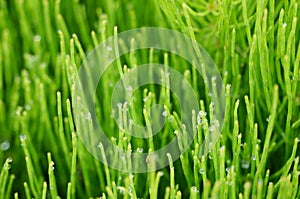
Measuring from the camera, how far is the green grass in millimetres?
804

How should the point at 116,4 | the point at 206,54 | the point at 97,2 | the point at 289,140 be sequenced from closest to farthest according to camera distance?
the point at 289,140, the point at 206,54, the point at 116,4, the point at 97,2

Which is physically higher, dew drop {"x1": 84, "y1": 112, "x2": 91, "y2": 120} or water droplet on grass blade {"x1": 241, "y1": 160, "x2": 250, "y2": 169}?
dew drop {"x1": 84, "y1": 112, "x2": 91, "y2": 120}

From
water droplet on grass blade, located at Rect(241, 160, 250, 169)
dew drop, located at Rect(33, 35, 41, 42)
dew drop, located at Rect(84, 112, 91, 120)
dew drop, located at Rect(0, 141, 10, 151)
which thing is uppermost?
dew drop, located at Rect(33, 35, 41, 42)

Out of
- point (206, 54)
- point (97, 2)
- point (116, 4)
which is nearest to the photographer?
point (206, 54)

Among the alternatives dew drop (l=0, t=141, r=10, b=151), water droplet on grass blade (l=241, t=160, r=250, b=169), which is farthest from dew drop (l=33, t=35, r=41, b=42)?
water droplet on grass blade (l=241, t=160, r=250, b=169)

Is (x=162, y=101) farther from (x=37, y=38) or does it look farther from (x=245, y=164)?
(x=37, y=38)

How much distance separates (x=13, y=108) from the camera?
111 centimetres

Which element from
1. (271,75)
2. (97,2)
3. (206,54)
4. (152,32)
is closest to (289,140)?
(271,75)

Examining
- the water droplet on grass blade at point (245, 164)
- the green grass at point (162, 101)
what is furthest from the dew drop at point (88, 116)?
the water droplet on grass blade at point (245, 164)

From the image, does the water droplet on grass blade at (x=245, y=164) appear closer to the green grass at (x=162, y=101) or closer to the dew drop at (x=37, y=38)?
the green grass at (x=162, y=101)

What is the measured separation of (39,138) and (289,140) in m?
0.54

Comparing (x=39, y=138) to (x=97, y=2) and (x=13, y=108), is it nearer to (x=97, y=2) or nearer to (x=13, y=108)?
(x=13, y=108)

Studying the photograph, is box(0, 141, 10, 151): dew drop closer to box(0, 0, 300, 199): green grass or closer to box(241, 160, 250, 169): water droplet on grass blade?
box(0, 0, 300, 199): green grass

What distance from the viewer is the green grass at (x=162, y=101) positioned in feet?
2.64
